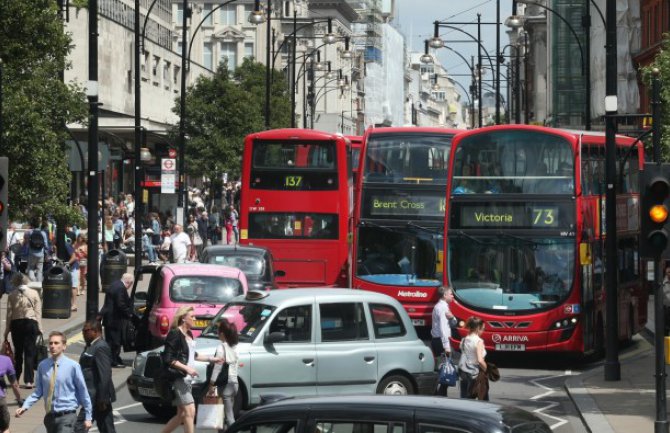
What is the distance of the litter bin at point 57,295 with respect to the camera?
29.6 meters

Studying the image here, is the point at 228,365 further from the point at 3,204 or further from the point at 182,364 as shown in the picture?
the point at 3,204

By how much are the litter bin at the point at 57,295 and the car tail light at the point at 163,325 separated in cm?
832

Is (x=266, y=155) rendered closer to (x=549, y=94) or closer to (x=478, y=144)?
(x=478, y=144)

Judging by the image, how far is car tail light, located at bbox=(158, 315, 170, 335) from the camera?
70.7 ft

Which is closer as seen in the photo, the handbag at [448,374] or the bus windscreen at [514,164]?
the handbag at [448,374]

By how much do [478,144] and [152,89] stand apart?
47284 millimetres

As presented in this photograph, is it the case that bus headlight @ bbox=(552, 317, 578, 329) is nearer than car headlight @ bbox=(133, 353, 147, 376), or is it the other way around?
car headlight @ bbox=(133, 353, 147, 376)

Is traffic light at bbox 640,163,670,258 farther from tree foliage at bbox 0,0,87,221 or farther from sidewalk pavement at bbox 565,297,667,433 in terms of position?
tree foliage at bbox 0,0,87,221

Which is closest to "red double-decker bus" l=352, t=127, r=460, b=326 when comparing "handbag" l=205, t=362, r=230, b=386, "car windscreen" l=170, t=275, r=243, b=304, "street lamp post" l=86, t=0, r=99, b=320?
"street lamp post" l=86, t=0, r=99, b=320

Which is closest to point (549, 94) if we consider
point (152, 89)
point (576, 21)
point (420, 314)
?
point (576, 21)

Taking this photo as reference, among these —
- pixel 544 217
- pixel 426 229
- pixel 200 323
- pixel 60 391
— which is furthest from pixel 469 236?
pixel 60 391

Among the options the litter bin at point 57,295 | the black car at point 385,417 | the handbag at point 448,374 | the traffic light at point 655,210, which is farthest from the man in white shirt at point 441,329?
the black car at point 385,417

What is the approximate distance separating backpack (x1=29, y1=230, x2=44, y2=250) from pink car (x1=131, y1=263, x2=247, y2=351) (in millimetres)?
10978

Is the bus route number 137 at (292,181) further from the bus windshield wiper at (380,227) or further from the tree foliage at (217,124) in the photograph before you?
the tree foliage at (217,124)
